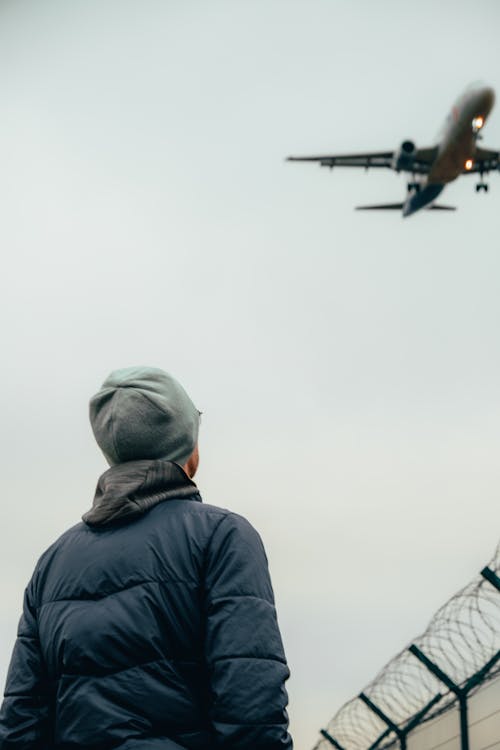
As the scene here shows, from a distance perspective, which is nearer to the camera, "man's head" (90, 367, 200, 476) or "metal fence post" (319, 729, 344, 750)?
"man's head" (90, 367, 200, 476)

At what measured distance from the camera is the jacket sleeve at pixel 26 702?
227 cm

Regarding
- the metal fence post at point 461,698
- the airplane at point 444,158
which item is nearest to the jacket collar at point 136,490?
the metal fence post at point 461,698

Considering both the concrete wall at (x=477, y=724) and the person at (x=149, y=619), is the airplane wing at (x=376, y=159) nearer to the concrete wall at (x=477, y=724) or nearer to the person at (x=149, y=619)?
the concrete wall at (x=477, y=724)

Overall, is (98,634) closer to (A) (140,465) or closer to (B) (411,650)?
(A) (140,465)

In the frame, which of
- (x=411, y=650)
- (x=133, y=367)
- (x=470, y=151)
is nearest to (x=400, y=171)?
(x=470, y=151)

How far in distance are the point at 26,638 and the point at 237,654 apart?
63 cm

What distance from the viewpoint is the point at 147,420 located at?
2357 mm

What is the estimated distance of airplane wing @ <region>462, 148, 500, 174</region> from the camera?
1040 inches

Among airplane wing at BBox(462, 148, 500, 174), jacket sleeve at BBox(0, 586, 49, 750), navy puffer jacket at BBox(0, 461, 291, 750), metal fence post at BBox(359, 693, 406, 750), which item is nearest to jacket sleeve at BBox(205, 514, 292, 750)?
navy puffer jacket at BBox(0, 461, 291, 750)

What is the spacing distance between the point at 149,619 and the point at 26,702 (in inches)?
17.5

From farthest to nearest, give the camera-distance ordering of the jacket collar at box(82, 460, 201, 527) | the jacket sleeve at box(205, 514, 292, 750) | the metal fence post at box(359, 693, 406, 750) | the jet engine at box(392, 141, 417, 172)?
the jet engine at box(392, 141, 417, 172), the metal fence post at box(359, 693, 406, 750), the jacket collar at box(82, 460, 201, 527), the jacket sleeve at box(205, 514, 292, 750)

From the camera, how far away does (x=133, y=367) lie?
2482mm

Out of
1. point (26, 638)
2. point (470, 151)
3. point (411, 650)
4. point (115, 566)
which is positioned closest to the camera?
point (115, 566)

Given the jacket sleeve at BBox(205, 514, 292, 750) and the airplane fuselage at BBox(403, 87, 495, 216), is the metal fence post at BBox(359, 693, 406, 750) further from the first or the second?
the airplane fuselage at BBox(403, 87, 495, 216)
